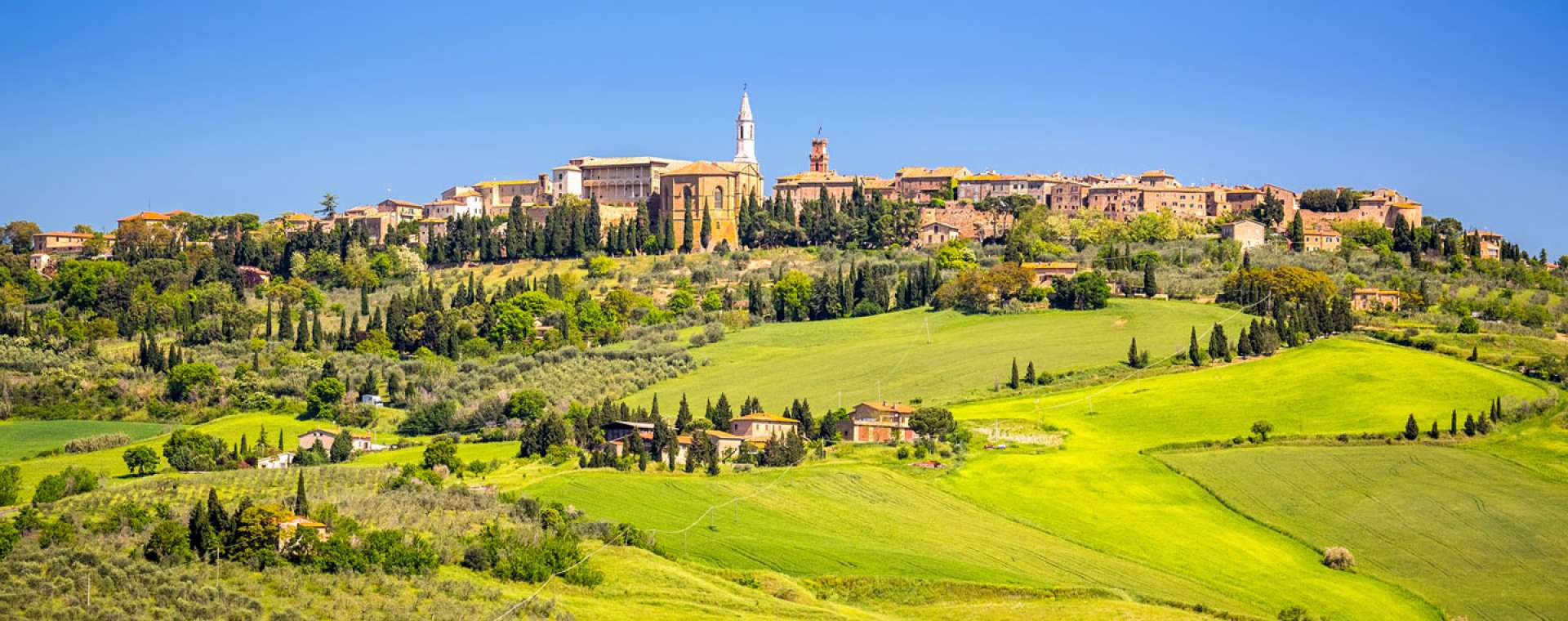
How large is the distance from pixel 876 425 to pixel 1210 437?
12.4m

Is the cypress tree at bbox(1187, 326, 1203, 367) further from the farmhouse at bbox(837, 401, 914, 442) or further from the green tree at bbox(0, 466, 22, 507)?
the green tree at bbox(0, 466, 22, 507)

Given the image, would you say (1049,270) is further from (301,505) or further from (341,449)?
(301,505)

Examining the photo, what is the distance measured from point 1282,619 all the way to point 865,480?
1671cm

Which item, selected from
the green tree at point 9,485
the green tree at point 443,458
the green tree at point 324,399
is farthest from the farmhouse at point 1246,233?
the green tree at point 9,485

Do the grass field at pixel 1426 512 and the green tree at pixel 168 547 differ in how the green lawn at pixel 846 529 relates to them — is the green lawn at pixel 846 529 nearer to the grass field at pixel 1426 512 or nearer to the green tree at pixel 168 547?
the grass field at pixel 1426 512

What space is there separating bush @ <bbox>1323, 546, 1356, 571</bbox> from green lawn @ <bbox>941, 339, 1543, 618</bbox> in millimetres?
403

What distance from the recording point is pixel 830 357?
91.8 meters

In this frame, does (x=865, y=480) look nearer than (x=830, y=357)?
Yes

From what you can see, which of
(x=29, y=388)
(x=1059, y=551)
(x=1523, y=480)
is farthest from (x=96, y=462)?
(x=1523, y=480)

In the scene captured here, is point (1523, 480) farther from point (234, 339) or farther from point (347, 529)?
point (234, 339)

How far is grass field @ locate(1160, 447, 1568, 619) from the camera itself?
55000 mm

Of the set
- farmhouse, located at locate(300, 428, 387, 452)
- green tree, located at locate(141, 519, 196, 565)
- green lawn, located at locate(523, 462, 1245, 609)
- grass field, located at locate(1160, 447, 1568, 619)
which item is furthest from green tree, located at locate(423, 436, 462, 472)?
grass field, located at locate(1160, 447, 1568, 619)

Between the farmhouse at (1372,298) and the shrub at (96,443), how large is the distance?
58.4m

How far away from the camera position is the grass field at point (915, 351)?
84125 mm
